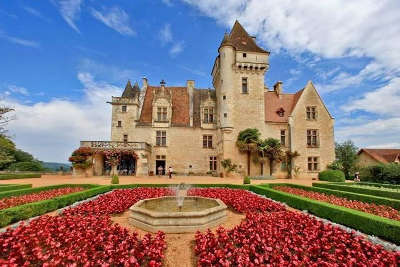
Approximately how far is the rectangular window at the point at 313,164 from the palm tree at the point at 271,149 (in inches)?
196

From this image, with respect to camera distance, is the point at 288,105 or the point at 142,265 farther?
the point at 288,105

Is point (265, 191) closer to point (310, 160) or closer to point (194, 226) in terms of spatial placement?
point (194, 226)

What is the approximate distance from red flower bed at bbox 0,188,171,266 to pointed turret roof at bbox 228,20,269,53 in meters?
26.4

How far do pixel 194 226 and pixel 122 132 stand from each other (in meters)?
22.7

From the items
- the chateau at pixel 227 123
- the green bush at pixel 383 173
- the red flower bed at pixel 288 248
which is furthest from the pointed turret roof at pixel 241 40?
the red flower bed at pixel 288 248

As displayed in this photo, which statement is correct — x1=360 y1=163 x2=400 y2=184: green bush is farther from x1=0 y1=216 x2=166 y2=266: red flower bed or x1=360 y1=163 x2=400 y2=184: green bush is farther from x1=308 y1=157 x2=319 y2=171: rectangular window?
x1=0 y1=216 x2=166 y2=266: red flower bed

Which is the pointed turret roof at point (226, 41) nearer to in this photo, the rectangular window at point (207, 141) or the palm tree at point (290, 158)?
the rectangular window at point (207, 141)

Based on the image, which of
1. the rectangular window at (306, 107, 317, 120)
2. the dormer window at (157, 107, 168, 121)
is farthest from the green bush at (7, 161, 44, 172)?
the rectangular window at (306, 107, 317, 120)

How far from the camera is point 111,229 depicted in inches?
214

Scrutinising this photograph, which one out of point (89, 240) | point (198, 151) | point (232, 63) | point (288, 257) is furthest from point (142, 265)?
point (232, 63)

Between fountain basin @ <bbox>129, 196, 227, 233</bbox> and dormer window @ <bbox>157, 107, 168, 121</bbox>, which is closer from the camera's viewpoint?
fountain basin @ <bbox>129, 196, 227, 233</bbox>

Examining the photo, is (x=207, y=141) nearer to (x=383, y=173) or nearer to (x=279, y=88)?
(x=279, y=88)

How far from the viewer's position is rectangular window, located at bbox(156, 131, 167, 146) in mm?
27087

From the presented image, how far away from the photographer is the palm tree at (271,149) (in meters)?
24.5
